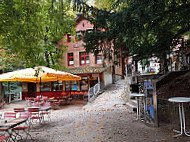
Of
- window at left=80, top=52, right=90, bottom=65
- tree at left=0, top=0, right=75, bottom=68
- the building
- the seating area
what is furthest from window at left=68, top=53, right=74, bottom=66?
tree at left=0, top=0, right=75, bottom=68

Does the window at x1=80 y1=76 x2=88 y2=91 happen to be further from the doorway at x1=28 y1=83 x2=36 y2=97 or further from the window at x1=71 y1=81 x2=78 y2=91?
the doorway at x1=28 y1=83 x2=36 y2=97

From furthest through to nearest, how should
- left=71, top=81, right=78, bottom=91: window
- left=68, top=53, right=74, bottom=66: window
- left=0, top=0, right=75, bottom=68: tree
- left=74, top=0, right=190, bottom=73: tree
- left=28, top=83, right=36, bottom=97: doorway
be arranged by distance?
left=28, top=83, right=36, bottom=97: doorway < left=68, top=53, right=74, bottom=66: window < left=71, top=81, right=78, bottom=91: window < left=74, top=0, right=190, bottom=73: tree < left=0, top=0, right=75, bottom=68: tree

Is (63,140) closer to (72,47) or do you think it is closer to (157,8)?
(157,8)

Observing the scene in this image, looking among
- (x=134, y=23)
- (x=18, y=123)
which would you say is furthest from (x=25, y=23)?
(x=134, y=23)

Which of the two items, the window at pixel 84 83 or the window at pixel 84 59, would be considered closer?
the window at pixel 84 83

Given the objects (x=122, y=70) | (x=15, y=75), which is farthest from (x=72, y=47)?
(x=15, y=75)

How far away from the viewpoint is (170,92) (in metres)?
7.88

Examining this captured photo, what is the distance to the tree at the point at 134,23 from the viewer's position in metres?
5.00

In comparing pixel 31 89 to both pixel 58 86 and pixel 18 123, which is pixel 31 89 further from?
pixel 18 123

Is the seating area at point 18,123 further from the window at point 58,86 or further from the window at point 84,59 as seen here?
the window at point 84,59

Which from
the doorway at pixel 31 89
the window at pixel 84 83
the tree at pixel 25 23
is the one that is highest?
the tree at pixel 25 23

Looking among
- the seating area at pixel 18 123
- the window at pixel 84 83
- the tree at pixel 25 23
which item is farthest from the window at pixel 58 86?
the tree at pixel 25 23

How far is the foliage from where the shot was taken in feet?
16.4

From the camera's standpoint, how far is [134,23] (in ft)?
17.4
